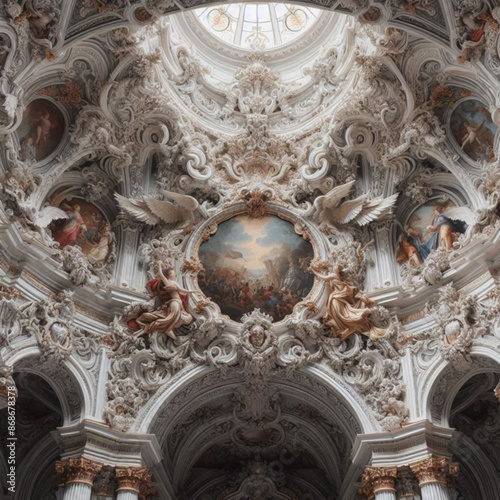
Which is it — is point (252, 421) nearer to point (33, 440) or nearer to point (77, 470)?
point (77, 470)

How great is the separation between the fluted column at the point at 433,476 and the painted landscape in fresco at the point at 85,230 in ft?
26.7

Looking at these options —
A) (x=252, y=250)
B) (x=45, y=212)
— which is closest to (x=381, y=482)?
(x=252, y=250)

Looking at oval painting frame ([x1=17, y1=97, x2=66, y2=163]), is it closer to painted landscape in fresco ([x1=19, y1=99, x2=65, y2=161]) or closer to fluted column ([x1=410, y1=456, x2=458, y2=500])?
painted landscape in fresco ([x1=19, y1=99, x2=65, y2=161])

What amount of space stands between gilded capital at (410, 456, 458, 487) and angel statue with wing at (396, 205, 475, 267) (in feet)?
14.4

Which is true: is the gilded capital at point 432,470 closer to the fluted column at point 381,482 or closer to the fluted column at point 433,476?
the fluted column at point 433,476

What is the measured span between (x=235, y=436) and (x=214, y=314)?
3433 millimetres

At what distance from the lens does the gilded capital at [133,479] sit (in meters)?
13.7

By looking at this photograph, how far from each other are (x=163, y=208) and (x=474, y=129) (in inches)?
285

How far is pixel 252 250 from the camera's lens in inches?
667

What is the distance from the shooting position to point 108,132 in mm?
15891

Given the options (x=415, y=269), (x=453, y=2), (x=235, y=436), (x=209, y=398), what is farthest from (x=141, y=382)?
(x=453, y=2)

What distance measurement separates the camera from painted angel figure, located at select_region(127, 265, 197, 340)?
50.0ft

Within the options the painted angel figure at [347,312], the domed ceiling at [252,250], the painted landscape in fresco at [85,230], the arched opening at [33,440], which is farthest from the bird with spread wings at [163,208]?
the arched opening at [33,440]

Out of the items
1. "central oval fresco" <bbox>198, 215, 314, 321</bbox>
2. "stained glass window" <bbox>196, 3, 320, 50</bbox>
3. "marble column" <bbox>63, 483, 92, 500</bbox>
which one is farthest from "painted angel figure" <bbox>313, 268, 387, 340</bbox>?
"stained glass window" <bbox>196, 3, 320, 50</bbox>
